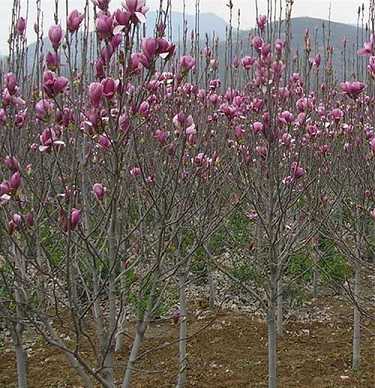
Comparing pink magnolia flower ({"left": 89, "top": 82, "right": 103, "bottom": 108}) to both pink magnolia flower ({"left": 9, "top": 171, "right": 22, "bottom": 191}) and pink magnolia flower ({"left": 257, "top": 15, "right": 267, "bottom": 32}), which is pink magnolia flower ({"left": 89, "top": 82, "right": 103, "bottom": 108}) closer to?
pink magnolia flower ({"left": 9, "top": 171, "right": 22, "bottom": 191})

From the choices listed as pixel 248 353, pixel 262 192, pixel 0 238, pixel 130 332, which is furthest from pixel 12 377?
pixel 0 238

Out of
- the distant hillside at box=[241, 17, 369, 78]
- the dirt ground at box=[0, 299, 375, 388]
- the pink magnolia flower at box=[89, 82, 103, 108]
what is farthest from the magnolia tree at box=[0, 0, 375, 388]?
the distant hillside at box=[241, 17, 369, 78]

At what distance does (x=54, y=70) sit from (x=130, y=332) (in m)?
4.38

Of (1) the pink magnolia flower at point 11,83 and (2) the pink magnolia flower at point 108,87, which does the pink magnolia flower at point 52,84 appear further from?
(1) the pink magnolia flower at point 11,83

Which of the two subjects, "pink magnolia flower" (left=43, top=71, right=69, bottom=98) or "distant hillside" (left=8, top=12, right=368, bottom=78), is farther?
"distant hillside" (left=8, top=12, right=368, bottom=78)

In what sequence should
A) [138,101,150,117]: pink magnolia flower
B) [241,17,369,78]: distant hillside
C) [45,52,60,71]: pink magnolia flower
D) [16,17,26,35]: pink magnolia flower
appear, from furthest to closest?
[241,17,369,78]: distant hillside → [16,17,26,35]: pink magnolia flower → [138,101,150,117]: pink magnolia flower → [45,52,60,71]: pink magnolia flower

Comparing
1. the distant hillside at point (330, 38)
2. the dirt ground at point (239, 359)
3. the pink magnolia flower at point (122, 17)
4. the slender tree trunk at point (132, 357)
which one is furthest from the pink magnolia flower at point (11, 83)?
the dirt ground at point (239, 359)

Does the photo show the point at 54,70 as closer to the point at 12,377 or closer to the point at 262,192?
the point at 262,192

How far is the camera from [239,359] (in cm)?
514

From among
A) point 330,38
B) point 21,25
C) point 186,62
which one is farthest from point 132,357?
point 330,38

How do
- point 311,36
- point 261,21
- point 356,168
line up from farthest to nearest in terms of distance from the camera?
point 311,36, point 356,168, point 261,21

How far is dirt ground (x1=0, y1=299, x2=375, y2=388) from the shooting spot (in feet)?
15.4

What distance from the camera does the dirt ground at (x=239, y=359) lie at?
4.68 m

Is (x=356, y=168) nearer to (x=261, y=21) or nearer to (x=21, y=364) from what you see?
(x=261, y=21)
